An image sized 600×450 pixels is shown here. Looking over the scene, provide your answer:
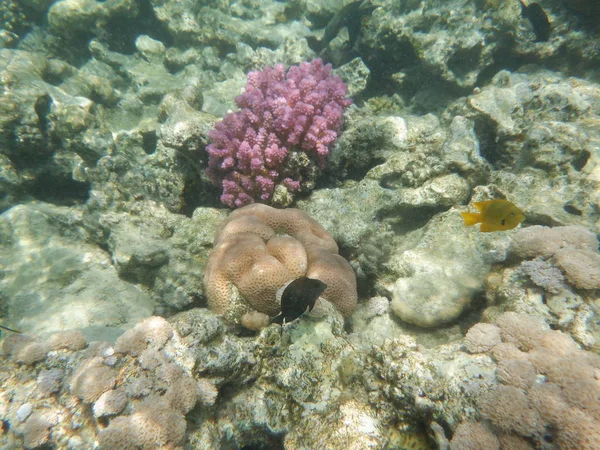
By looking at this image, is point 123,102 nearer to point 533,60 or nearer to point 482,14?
point 482,14

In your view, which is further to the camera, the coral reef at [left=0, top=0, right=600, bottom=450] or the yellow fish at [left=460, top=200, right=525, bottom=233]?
the yellow fish at [left=460, top=200, right=525, bottom=233]

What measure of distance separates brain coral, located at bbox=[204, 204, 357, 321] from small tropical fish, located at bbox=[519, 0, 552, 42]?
642 centimetres

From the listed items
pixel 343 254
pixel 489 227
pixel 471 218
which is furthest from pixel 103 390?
pixel 489 227

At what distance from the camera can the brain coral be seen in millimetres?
2840

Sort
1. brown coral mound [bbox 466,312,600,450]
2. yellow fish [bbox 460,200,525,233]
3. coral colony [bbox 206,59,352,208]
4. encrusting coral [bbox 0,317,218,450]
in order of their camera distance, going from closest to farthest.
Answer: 1. brown coral mound [bbox 466,312,600,450]
2. encrusting coral [bbox 0,317,218,450]
3. yellow fish [bbox 460,200,525,233]
4. coral colony [bbox 206,59,352,208]

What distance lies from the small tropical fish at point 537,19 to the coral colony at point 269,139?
495 cm

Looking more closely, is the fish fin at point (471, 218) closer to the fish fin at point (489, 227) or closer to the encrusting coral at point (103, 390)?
the fish fin at point (489, 227)

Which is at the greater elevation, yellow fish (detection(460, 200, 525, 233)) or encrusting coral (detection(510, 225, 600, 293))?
yellow fish (detection(460, 200, 525, 233))

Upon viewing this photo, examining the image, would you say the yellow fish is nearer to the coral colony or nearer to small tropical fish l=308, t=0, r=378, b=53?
the coral colony

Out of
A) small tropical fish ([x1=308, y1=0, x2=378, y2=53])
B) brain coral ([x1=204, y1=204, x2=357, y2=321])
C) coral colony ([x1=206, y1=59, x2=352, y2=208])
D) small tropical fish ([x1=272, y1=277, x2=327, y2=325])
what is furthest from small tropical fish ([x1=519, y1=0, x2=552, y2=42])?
small tropical fish ([x1=272, y1=277, x2=327, y2=325])

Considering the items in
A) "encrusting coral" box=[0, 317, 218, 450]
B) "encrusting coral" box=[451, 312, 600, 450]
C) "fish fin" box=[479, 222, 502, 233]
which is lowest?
"encrusting coral" box=[0, 317, 218, 450]

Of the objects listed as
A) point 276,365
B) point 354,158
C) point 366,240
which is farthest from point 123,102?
point 276,365

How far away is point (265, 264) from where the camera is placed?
9.41ft

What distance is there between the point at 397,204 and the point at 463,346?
1981mm
